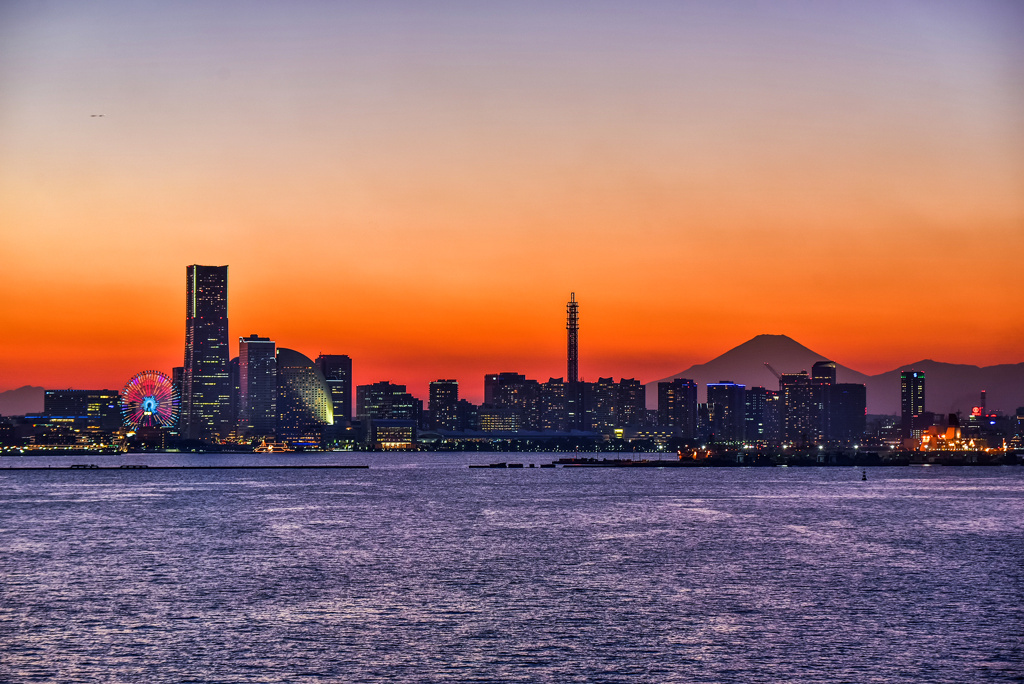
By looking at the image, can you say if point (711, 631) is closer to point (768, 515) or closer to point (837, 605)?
point (837, 605)

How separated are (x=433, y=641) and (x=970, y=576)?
35.4 meters

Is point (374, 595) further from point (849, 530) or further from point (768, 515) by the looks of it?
point (768, 515)

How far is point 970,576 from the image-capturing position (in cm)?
6156

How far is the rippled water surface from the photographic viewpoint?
38.6 m

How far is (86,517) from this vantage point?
Answer: 10544 centimetres

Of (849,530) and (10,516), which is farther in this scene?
(10,516)

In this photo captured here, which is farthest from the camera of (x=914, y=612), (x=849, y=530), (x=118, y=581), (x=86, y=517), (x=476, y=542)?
(x=86, y=517)

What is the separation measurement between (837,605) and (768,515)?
58.6 meters

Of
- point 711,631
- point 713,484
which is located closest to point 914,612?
point 711,631

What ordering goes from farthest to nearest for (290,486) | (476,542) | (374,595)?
(290,486), (476,542), (374,595)

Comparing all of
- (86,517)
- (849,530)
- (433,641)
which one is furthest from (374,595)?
(86,517)

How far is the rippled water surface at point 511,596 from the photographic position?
38.6 m

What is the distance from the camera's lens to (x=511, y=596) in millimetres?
53062

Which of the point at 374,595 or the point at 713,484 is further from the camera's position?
the point at 713,484
